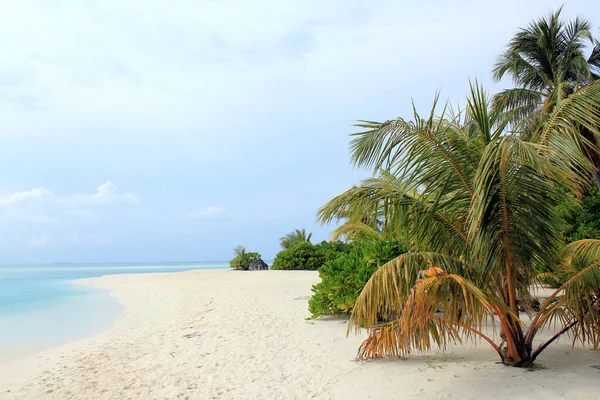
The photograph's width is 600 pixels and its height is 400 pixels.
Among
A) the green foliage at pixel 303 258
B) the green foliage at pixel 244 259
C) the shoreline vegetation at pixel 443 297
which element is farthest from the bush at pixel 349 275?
the green foliage at pixel 244 259

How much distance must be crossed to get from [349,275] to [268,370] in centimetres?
324

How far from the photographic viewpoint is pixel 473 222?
4.07 metres

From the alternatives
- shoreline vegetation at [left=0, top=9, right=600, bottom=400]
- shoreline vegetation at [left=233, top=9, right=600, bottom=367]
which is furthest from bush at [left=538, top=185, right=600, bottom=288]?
shoreline vegetation at [left=233, top=9, right=600, bottom=367]

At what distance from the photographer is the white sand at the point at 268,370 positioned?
4.65m

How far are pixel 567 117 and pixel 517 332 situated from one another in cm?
255

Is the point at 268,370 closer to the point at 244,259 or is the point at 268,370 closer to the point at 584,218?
the point at 584,218

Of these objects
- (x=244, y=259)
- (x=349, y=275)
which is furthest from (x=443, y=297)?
(x=244, y=259)

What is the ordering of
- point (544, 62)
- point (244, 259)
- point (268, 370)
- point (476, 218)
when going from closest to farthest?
point (476, 218), point (268, 370), point (544, 62), point (244, 259)

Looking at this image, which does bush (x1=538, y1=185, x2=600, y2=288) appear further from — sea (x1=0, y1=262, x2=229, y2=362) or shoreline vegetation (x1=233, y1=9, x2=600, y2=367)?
sea (x1=0, y1=262, x2=229, y2=362)

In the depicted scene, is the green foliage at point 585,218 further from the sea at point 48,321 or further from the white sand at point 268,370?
the sea at point 48,321

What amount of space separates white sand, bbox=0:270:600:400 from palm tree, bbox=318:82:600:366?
0.48 meters

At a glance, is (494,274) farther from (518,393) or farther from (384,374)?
(384,374)

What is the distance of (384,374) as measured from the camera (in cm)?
521

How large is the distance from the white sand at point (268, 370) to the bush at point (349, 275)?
14.2 inches
